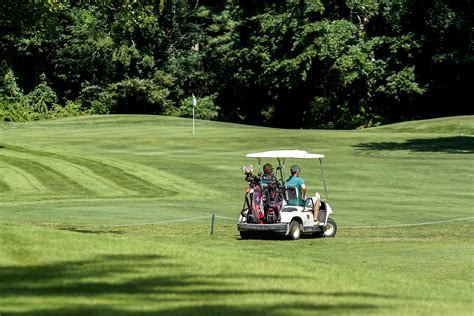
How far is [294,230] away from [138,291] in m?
14.0

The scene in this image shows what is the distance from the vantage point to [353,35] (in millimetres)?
70812

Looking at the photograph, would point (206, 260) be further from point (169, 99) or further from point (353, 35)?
point (169, 99)

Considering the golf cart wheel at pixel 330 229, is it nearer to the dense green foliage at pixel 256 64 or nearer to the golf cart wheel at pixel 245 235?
the golf cart wheel at pixel 245 235

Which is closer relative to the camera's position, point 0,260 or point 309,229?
point 0,260

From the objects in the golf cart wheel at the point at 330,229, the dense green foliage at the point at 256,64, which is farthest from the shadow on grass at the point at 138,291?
the dense green foliage at the point at 256,64

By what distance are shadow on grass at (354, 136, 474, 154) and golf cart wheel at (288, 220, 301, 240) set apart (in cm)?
2284

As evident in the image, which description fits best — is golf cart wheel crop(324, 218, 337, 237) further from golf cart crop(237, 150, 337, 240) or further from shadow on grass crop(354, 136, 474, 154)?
shadow on grass crop(354, 136, 474, 154)

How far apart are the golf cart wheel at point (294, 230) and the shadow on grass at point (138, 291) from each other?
12122mm

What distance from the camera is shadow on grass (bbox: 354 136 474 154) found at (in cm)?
4703

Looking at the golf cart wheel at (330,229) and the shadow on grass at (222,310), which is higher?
the shadow on grass at (222,310)

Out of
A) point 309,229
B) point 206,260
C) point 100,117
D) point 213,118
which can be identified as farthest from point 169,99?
point 206,260

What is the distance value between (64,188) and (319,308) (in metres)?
24.9

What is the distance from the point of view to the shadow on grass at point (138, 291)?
9.90m

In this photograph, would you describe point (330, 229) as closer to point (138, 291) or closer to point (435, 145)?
point (138, 291)
